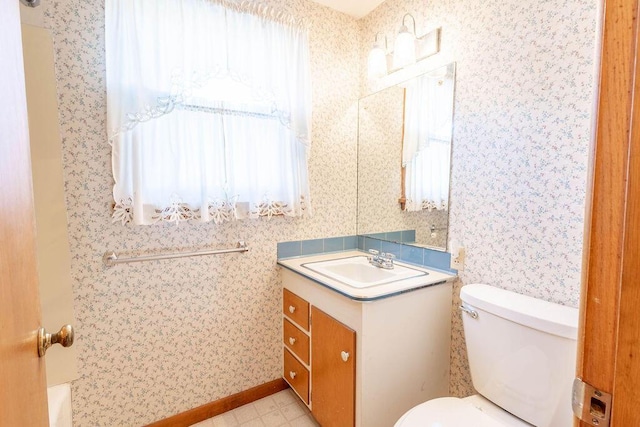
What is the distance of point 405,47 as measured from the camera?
1.74 meters

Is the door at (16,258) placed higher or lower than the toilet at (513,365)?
higher

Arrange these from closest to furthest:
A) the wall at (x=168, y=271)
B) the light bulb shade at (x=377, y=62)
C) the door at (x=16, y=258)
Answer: the door at (x=16, y=258) < the wall at (x=168, y=271) < the light bulb shade at (x=377, y=62)

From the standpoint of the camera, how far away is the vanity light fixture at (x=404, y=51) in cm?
168

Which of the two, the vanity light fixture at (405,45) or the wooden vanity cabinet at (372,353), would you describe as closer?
the wooden vanity cabinet at (372,353)

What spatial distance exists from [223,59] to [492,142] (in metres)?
1.42

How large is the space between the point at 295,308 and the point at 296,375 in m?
0.41

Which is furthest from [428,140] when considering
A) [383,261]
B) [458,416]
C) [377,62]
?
[458,416]

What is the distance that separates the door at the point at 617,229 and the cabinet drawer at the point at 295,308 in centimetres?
143

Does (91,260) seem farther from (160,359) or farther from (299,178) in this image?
(299,178)

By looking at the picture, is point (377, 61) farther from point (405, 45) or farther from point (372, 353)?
point (372, 353)

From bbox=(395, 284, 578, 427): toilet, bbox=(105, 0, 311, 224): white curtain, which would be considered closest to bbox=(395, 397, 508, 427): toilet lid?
bbox=(395, 284, 578, 427): toilet

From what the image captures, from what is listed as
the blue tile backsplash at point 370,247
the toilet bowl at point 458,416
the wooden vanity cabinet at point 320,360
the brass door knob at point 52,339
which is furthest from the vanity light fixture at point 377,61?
the brass door knob at point 52,339

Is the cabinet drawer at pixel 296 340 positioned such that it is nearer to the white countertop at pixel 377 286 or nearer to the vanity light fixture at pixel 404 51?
the white countertop at pixel 377 286

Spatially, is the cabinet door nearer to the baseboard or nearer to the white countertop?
the white countertop
